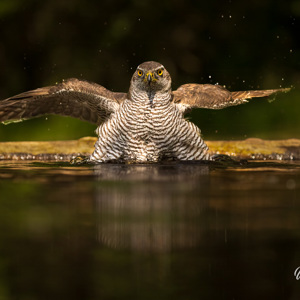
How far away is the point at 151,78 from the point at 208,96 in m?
0.66

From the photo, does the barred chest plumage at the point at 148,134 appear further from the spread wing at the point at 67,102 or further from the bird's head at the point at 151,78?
the spread wing at the point at 67,102

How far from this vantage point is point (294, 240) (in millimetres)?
2822

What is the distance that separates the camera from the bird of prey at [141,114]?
19.0 ft

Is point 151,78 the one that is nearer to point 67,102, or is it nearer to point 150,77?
point 150,77

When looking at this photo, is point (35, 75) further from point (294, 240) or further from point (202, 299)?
point (202, 299)

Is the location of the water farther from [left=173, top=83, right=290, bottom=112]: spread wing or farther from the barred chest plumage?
[left=173, top=83, right=290, bottom=112]: spread wing

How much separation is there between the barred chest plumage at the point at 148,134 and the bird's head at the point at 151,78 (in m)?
0.05

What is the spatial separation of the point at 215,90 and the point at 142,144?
3.14 feet

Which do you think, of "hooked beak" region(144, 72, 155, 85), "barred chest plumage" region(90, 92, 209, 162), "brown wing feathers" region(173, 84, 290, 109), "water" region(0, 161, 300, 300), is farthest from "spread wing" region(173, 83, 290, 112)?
"water" region(0, 161, 300, 300)

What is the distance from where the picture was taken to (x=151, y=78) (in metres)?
5.78

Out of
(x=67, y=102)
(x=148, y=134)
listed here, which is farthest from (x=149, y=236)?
(x=67, y=102)

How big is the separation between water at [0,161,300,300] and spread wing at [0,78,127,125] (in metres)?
1.03

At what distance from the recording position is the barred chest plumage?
5.80 m

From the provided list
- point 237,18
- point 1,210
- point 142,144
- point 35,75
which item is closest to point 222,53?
point 237,18
